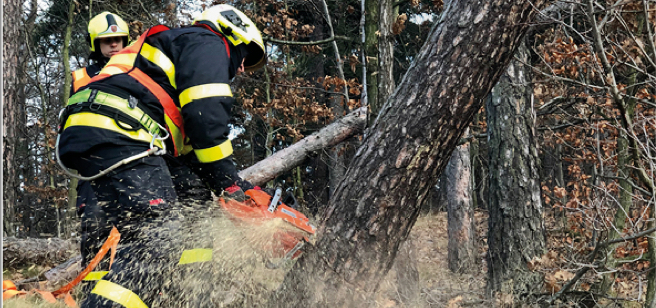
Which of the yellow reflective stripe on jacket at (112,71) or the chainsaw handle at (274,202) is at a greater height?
the yellow reflective stripe on jacket at (112,71)

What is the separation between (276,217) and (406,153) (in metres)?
0.85

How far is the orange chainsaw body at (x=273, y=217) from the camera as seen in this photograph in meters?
2.75

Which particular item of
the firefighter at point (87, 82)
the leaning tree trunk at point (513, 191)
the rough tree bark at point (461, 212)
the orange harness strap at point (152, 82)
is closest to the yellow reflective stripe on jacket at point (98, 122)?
the orange harness strap at point (152, 82)

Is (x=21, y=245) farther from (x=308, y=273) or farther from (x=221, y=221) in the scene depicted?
(x=308, y=273)

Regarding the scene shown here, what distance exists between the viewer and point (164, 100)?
294cm

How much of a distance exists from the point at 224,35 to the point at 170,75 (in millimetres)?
463

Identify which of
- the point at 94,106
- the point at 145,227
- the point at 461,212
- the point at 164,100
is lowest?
the point at 145,227

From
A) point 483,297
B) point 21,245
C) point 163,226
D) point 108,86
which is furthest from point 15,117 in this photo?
point 483,297

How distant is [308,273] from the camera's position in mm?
2645

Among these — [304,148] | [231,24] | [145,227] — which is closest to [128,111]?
[145,227]

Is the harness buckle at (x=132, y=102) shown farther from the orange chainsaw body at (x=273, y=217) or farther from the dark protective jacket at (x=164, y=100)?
the orange chainsaw body at (x=273, y=217)

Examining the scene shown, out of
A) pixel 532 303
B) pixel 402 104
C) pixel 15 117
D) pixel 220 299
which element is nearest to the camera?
pixel 402 104

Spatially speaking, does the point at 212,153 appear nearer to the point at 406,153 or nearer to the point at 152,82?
the point at 152,82

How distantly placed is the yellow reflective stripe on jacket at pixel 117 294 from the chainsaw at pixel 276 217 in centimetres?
70
